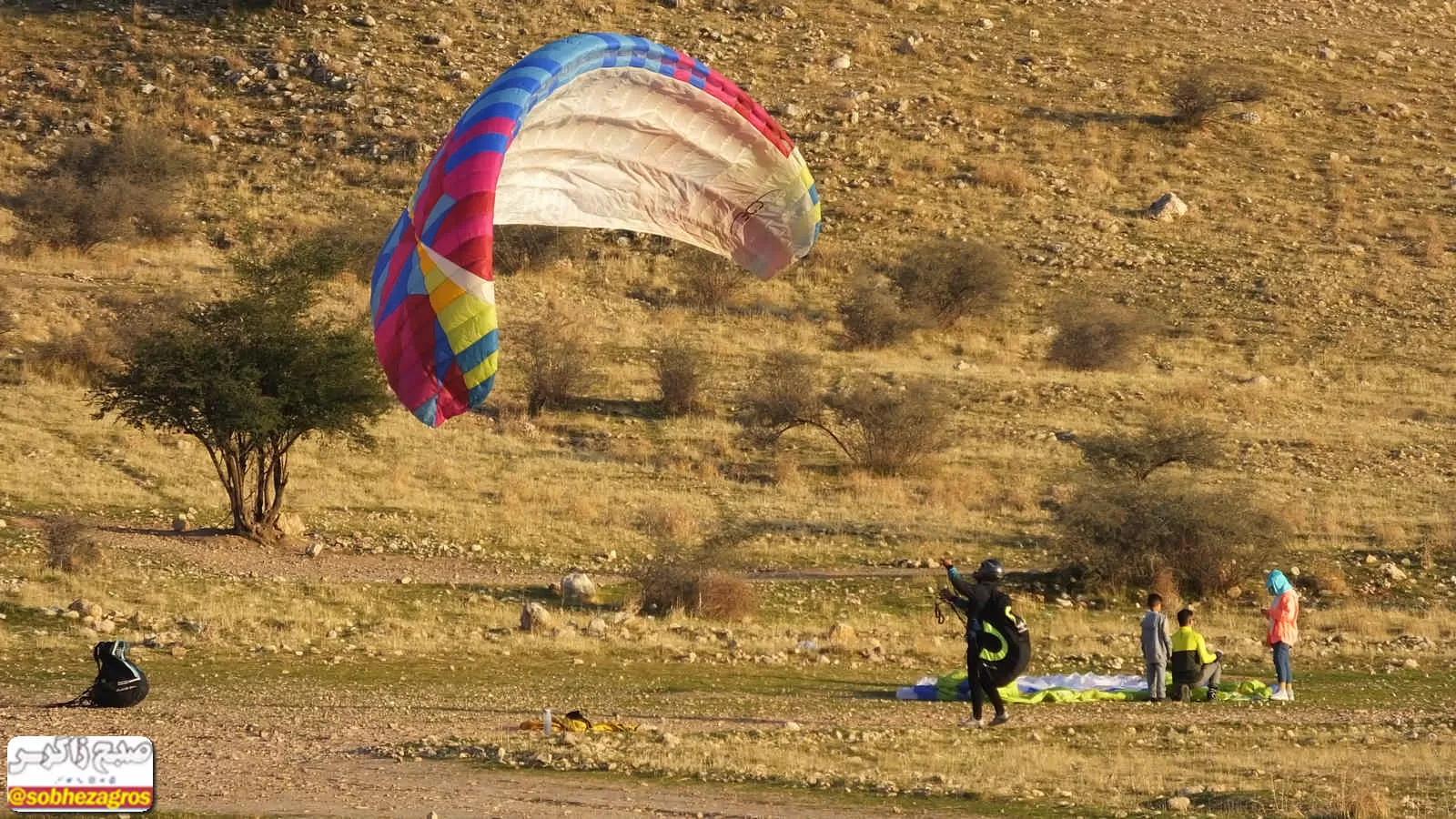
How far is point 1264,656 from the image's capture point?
20.8 meters

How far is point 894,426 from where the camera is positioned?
32656 millimetres

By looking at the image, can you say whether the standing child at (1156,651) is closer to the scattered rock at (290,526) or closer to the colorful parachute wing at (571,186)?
the colorful parachute wing at (571,186)

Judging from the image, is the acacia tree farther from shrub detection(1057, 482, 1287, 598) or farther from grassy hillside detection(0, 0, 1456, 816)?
shrub detection(1057, 482, 1287, 598)

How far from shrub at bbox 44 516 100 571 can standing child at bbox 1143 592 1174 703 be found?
12713 mm

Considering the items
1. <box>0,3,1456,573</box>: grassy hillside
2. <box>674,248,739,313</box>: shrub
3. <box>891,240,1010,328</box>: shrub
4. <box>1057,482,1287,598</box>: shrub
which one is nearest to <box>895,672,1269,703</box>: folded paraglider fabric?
<box>1057,482,1287,598</box>: shrub

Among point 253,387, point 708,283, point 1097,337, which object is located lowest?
point 253,387

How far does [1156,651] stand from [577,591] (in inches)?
343

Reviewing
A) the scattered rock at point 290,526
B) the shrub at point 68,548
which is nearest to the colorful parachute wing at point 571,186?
the shrub at point 68,548

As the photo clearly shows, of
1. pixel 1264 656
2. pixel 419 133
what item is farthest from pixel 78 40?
pixel 1264 656

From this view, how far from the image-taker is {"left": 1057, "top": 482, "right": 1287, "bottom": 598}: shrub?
25.4 metres

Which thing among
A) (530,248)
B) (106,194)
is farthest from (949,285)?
(106,194)

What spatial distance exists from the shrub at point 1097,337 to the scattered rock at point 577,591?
18.7m

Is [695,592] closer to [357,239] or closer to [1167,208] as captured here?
[357,239]

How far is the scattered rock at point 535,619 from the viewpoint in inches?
835
